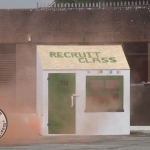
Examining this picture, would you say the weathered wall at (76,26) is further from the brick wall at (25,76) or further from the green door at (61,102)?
the green door at (61,102)

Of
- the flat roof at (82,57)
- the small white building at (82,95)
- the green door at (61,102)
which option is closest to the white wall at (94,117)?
the small white building at (82,95)

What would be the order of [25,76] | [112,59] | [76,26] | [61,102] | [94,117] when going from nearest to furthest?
[61,102]
[94,117]
[112,59]
[76,26]
[25,76]

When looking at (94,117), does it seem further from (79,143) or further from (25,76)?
(25,76)

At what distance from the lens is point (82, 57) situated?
24.7 m

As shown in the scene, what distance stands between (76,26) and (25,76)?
3145mm

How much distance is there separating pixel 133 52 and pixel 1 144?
14.4 meters

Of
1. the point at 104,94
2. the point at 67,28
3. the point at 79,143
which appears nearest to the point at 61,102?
the point at 104,94

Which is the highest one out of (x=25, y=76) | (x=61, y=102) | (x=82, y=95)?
(x=25, y=76)

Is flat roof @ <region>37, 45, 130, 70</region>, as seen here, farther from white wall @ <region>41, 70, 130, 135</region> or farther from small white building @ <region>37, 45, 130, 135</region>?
white wall @ <region>41, 70, 130, 135</region>

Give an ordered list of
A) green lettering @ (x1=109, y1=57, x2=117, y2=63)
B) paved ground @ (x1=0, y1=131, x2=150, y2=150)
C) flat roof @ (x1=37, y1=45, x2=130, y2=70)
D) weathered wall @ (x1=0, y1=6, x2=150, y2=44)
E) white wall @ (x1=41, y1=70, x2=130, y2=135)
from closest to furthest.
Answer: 1. paved ground @ (x1=0, y1=131, x2=150, y2=150)
2. white wall @ (x1=41, y1=70, x2=130, y2=135)
3. flat roof @ (x1=37, y1=45, x2=130, y2=70)
4. green lettering @ (x1=109, y1=57, x2=117, y2=63)
5. weathered wall @ (x1=0, y1=6, x2=150, y2=44)

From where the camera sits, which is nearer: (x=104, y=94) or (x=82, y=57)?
(x=104, y=94)

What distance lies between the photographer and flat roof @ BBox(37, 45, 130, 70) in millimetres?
24125

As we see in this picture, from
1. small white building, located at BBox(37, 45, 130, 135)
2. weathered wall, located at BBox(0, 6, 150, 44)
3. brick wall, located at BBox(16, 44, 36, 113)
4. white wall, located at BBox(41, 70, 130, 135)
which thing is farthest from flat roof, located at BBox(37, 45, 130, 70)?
brick wall, located at BBox(16, 44, 36, 113)

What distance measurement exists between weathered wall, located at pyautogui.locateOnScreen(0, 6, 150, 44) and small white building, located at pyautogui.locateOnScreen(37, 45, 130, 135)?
855 cm
